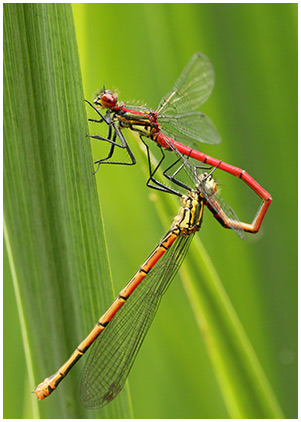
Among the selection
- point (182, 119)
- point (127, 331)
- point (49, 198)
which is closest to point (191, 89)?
point (182, 119)

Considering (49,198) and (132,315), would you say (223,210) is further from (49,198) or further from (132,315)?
(49,198)

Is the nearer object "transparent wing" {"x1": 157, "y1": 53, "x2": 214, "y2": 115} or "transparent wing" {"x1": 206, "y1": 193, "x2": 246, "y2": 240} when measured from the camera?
"transparent wing" {"x1": 206, "y1": 193, "x2": 246, "y2": 240}

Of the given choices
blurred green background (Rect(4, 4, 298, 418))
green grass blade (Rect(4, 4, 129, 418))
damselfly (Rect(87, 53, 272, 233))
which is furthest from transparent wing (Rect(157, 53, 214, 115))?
green grass blade (Rect(4, 4, 129, 418))

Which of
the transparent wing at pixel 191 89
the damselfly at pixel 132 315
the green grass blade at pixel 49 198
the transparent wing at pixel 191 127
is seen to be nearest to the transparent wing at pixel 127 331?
the damselfly at pixel 132 315

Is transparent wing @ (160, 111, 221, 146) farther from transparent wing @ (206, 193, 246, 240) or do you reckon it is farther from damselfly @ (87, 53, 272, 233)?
transparent wing @ (206, 193, 246, 240)

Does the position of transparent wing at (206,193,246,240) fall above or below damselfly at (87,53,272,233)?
below

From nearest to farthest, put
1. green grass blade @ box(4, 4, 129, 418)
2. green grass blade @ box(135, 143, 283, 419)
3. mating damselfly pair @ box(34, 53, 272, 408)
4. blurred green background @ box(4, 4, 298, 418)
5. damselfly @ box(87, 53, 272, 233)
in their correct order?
green grass blade @ box(4, 4, 129, 418) → green grass blade @ box(135, 143, 283, 419) → mating damselfly pair @ box(34, 53, 272, 408) → damselfly @ box(87, 53, 272, 233) → blurred green background @ box(4, 4, 298, 418)

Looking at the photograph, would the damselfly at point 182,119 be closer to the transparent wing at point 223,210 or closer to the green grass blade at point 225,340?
the transparent wing at point 223,210

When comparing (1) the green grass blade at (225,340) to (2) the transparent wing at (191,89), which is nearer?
(1) the green grass blade at (225,340)
